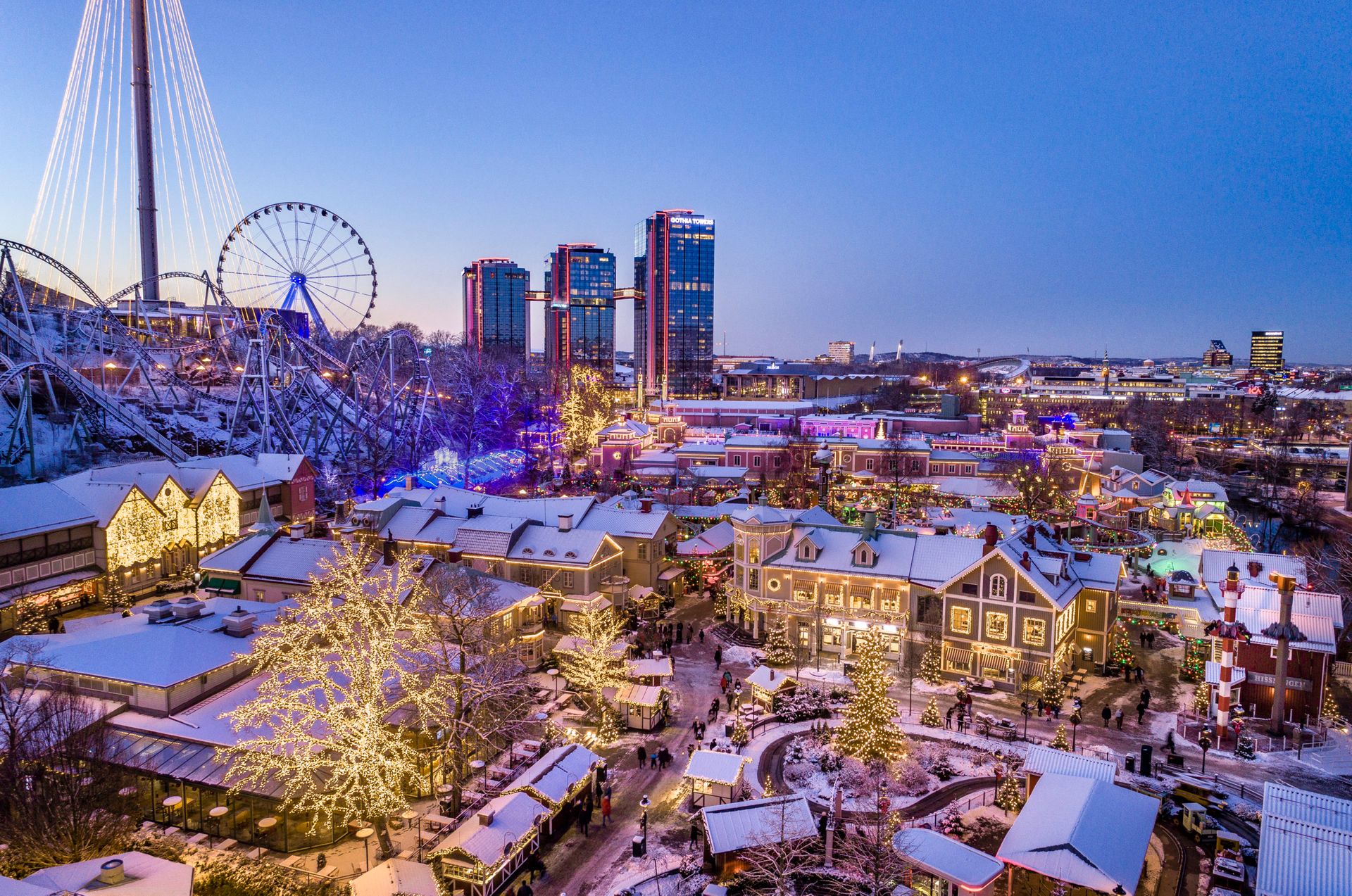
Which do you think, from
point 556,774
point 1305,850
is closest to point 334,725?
point 556,774

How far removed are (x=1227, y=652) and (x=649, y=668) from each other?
18895 mm

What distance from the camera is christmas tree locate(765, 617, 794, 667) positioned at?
30047 millimetres

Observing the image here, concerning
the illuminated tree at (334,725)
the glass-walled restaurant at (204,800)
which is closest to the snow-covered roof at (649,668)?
the illuminated tree at (334,725)

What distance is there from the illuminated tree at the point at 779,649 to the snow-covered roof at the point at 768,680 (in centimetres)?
246

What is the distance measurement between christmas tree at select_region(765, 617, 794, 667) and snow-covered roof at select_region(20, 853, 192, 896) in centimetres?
2022

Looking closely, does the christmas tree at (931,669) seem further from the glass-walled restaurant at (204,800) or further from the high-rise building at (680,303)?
the high-rise building at (680,303)

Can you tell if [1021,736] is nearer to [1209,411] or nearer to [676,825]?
[676,825]

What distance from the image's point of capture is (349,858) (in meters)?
18.1

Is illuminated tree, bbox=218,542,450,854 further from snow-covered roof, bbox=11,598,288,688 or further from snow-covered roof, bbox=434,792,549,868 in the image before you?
snow-covered roof, bbox=11,598,288,688

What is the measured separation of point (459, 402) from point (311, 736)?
76588mm

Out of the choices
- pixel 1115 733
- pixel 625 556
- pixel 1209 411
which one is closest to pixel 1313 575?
pixel 1115 733

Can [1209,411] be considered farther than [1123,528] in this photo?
Yes

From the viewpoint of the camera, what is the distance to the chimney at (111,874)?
559 inches

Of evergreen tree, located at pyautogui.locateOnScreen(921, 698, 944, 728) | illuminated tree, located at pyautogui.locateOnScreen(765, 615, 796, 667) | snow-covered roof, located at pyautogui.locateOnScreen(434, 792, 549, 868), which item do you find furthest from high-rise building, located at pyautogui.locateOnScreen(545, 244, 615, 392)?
snow-covered roof, located at pyautogui.locateOnScreen(434, 792, 549, 868)
